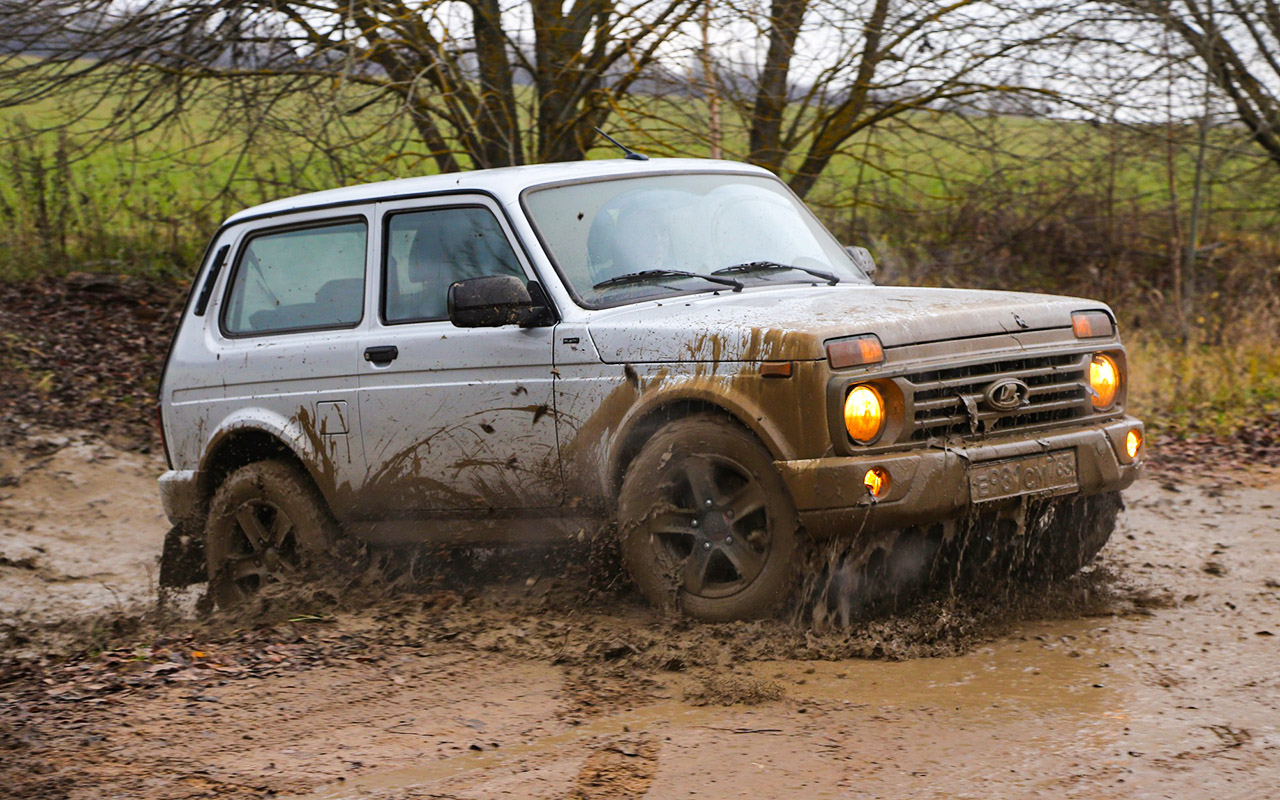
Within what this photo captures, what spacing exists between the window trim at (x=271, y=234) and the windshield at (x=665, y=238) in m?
0.89

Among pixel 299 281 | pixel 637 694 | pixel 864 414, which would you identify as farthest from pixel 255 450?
pixel 864 414

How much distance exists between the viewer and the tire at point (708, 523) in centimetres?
469

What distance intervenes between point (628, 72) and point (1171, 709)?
7.28 meters

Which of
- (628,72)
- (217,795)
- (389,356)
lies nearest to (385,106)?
(628,72)

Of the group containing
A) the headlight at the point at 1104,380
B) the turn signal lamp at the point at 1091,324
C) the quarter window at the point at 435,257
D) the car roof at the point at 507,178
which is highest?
the car roof at the point at 507,178

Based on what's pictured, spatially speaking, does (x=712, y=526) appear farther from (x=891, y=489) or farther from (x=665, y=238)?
(x=665, y=238)

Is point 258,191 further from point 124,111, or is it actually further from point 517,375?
point 517,375

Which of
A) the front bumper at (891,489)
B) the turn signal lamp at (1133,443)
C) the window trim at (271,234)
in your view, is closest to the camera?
the front bumper at (891,489)

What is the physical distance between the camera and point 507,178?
5719 millimetres

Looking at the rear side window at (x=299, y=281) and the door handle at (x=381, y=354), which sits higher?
the rear side window at (x=299, y=281)

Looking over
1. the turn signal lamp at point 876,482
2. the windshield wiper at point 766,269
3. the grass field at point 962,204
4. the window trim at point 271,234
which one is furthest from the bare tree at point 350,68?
the turn signal lamp at point 876,482

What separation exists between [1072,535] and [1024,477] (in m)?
0.96

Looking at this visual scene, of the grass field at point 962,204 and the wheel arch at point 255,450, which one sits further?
the grass field at point 962,204

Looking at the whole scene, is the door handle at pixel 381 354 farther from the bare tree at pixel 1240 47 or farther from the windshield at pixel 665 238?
the bare tree at pixel 1240 47
